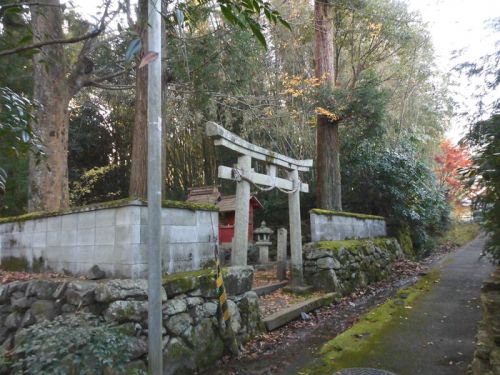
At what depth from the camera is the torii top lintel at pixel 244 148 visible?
5570mm

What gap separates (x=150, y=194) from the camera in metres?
2.79

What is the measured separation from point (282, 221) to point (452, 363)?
10435mm

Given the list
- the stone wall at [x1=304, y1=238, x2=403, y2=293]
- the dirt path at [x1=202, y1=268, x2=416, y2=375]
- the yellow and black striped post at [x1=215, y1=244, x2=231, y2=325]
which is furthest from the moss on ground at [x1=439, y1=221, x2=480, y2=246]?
the yellow and black striped post at [x1=215, y1=244, x2=231, y2=325]

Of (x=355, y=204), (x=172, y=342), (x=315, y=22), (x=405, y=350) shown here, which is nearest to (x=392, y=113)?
(x=355, y=204)

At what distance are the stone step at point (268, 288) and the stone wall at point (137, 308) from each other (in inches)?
94.7

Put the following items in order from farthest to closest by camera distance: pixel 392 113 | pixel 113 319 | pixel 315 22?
pixel 392 113 → pixel 315 22 → pixel 113 319

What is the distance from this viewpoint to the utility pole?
2715mm

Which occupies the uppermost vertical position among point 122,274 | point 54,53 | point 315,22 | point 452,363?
point 315,22

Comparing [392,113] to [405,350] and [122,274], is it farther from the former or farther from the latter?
[122,274]

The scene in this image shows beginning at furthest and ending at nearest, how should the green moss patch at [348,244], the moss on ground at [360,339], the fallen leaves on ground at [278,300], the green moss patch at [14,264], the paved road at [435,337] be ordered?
the green moss patch at [348,244]
the fallen leaves on ground at [278,300]
the green moss patch at [14,264]
the moss on ground at [360,339]
the paved road at [435,337]

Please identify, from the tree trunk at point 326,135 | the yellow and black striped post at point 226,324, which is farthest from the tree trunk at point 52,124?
the tree trunk at point 326,135

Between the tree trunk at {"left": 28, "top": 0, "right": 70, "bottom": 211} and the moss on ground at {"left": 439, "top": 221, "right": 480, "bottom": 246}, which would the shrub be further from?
the moss on ground at {"left": 439, "top": 221, "right": 480, "bottom": 246}

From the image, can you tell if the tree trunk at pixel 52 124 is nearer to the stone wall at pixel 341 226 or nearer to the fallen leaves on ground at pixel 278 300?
the fallen leaves on ground at pixel 278 300

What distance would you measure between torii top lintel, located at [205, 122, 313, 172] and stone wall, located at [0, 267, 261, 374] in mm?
2045
